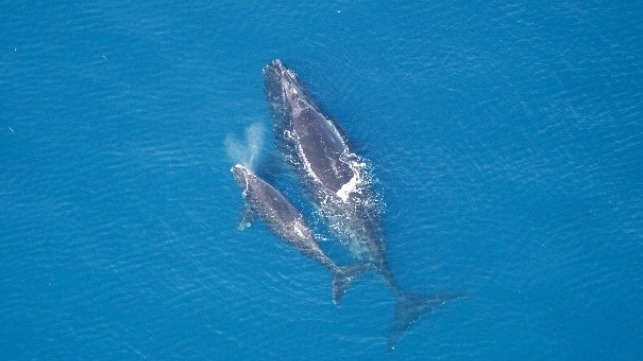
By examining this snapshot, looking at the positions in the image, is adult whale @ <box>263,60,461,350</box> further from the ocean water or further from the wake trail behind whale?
the wake trail behind whale

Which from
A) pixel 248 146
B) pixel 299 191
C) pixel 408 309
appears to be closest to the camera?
pixel 408 309

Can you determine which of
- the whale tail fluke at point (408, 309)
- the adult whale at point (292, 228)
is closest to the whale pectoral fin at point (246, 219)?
the adult whale at point (292, 228)

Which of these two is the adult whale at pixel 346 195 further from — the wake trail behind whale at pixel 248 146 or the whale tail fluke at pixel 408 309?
the wake trail behind whale at pixel 248 146

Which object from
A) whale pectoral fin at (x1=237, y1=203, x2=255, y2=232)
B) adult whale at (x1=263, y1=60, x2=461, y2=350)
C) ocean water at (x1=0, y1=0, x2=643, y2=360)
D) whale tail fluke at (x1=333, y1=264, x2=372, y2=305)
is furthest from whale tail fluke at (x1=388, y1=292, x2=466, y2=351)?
whale pectoral fin at (x1=237, y1=203, x2=255, y2=232)

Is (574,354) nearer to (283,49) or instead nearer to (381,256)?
(381,256)

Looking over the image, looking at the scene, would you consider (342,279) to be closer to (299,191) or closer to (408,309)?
(408,309)

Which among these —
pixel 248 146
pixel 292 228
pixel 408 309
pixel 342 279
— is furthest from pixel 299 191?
pixel 408 309
